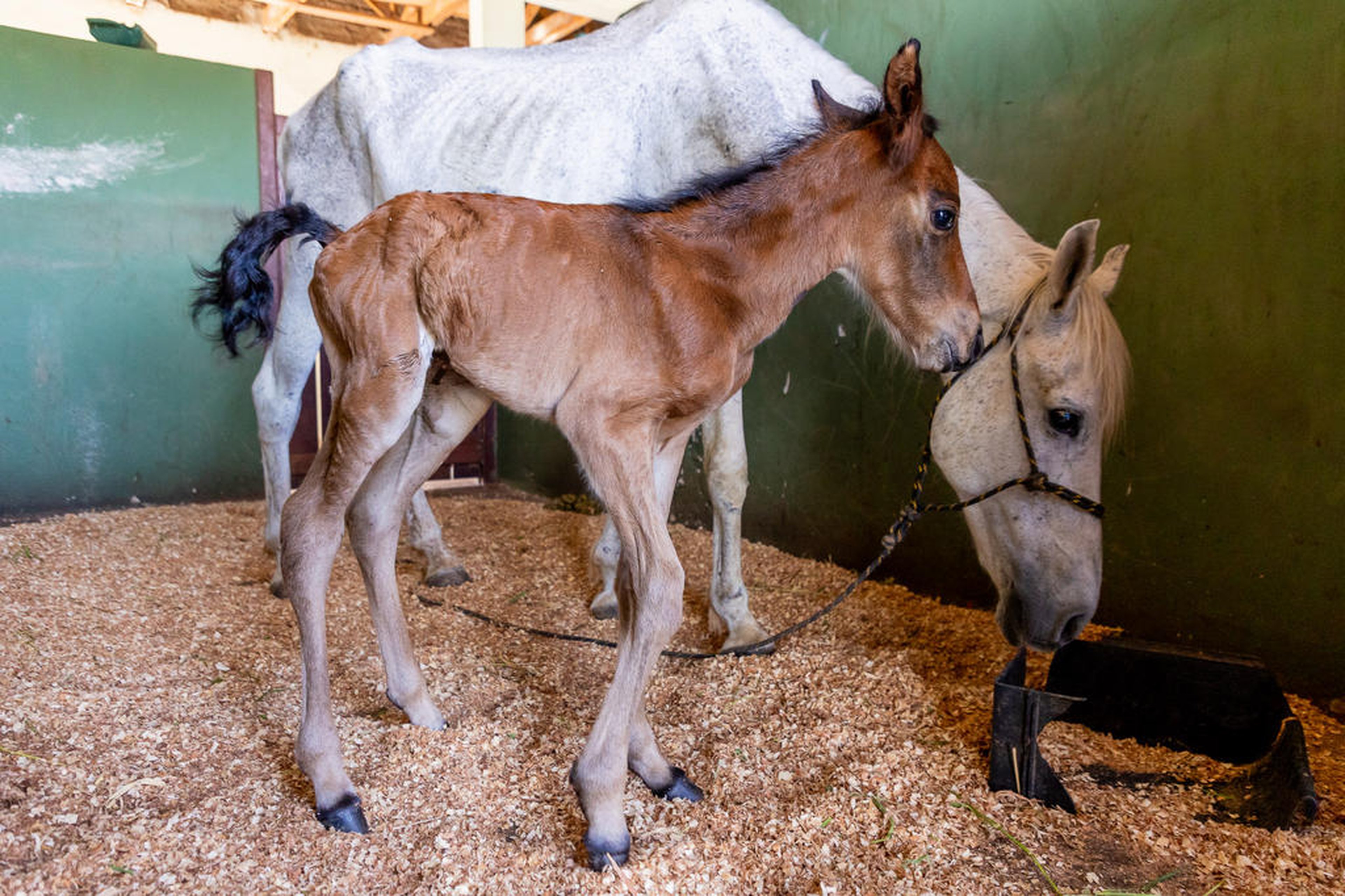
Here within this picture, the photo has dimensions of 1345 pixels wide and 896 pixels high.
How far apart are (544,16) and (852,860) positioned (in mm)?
8734

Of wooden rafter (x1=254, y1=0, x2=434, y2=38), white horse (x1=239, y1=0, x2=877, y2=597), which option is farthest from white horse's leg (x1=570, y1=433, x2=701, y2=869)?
wooden rafter (x1=254, y1=0, x2=434, y2=38)

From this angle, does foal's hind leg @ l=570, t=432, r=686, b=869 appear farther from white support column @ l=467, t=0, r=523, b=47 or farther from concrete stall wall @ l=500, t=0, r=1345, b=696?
white support column @ l=467, t=0, r=523, b=47

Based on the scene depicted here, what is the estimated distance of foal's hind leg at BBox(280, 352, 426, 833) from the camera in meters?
1.83

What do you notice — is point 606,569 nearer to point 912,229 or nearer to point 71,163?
point 912,229

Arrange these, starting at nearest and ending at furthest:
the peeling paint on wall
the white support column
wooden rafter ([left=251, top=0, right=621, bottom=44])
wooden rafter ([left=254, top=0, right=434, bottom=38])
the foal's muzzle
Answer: the foal's muzzle
the peeling paint on wall
the white support column
wooden rafter ([left=251, top=0, right=621, bottom=44])
wooden rafter ([left=254, top=0, right=434, bottom=38])

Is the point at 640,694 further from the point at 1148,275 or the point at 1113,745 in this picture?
the point at 1148,275

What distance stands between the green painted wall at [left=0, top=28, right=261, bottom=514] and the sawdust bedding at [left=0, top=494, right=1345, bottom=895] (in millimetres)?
2268

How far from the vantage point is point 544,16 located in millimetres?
8438

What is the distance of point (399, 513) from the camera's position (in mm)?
2271

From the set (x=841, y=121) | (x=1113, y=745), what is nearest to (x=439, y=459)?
(x=841, y=121)

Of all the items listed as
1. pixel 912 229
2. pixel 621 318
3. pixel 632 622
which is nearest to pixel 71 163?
pixel 621 318

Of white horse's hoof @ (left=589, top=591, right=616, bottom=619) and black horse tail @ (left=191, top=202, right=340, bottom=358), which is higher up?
black horse tail @ (left=191, top=202, right=340, bottom=358)

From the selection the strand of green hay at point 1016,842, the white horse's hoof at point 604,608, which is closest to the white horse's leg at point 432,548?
the white horse's hoof at point 604,608

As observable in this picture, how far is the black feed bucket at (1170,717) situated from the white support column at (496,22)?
4.81 m
